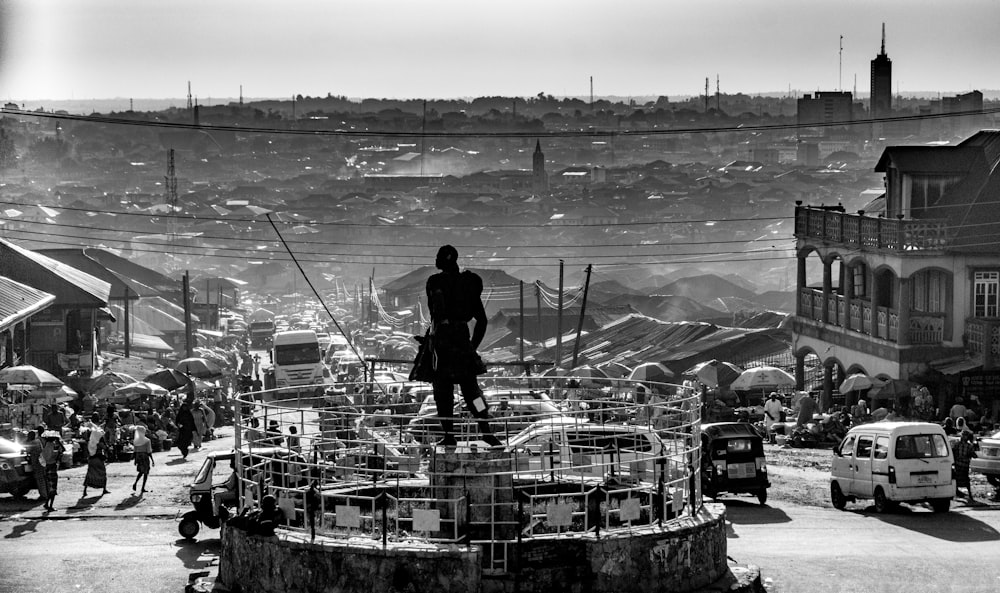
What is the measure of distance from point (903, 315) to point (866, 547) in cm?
2097

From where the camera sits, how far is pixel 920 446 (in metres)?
22.0

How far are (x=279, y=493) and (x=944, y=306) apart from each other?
27.2 m

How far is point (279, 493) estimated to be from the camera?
1578 centimetres

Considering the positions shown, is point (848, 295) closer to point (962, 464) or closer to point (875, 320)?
point (875, 320)

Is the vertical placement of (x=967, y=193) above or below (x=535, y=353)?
above

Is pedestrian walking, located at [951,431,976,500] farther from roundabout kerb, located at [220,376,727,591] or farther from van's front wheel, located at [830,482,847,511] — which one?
roundabout kerb, located at [220,376,727,591]

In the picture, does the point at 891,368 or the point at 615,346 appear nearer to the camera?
the point at 891,368

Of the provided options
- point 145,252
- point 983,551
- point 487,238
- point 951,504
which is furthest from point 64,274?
point 487,238

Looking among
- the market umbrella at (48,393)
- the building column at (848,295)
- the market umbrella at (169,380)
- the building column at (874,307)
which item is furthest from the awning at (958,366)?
the market umbrella at (48,393)

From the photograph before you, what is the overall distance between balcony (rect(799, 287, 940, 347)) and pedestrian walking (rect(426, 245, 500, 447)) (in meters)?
24.0

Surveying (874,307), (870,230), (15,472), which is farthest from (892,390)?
(15,472)

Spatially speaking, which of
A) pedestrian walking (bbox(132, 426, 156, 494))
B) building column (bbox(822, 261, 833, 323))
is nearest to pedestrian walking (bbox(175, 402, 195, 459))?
pedestrian walking (bbox(132, 426, 156, 494))

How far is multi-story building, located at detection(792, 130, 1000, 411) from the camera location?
125 ft

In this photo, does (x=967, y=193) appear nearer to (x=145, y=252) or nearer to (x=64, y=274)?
(x=64, y=274)
